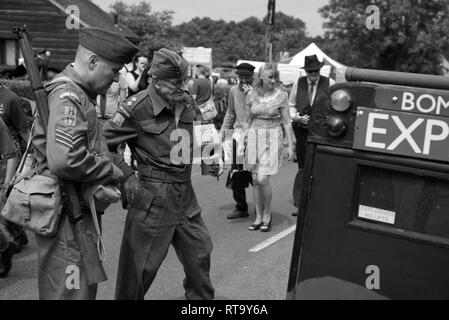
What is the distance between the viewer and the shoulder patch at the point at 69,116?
108 inches

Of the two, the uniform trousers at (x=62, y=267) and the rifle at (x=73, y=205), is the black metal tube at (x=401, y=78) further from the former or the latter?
the uniform trousers at (x=62, y=267)

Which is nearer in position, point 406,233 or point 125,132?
point 406,233

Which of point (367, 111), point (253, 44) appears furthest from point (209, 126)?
point (253, 44)

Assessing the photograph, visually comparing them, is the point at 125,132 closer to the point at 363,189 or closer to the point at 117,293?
the point at 117,293

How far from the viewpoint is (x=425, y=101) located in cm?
227

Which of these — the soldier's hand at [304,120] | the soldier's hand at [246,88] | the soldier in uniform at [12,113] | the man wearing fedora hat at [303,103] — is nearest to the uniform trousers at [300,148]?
the man wearing fedora hat at [303,103]

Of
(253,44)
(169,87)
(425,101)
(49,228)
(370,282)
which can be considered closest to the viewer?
(425,101)

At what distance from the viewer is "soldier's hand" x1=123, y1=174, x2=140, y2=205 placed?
3457 millimetres

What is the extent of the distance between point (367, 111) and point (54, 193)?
1.56 meters

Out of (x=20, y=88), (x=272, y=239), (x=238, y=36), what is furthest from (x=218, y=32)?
(x=272, y=239)

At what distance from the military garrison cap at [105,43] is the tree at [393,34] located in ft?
136

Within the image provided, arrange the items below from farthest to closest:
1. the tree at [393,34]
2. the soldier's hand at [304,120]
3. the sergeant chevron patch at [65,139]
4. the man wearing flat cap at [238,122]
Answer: the tree at [393,34]
the soldier's hand at [304,120]
the man wearing flat cap at [238,122]
the sergeant chevron patch at [65,139]

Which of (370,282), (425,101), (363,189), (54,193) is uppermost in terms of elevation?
(425,101)

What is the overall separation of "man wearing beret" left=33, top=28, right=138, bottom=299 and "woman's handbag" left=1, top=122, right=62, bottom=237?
0.16ft
